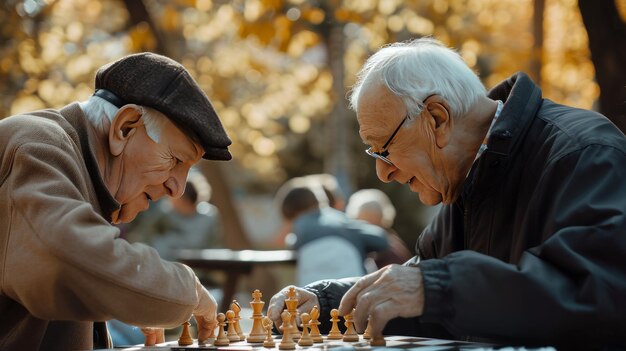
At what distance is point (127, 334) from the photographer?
5.02 metres

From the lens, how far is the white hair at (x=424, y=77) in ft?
11.4

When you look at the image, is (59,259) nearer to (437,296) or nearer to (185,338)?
(185,338)

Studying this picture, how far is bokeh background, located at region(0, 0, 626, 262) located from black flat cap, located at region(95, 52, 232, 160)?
310 centimetres

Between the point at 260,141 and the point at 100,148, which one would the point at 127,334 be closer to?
the point at 100,148

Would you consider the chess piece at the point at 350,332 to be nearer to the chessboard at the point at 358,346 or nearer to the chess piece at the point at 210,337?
the chessboard at the point at 358,346

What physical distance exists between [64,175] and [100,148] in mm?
526

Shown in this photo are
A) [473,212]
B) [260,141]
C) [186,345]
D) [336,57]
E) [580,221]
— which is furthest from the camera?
[260,141]

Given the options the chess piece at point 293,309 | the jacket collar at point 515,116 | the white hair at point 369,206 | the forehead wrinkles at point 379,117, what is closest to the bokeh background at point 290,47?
the white hair at point 369,206

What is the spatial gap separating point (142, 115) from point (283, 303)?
94 centimetres

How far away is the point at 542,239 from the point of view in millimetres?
3152

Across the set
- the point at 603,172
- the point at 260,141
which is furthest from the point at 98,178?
the point at 260,141

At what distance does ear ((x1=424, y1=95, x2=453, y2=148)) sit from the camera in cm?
349

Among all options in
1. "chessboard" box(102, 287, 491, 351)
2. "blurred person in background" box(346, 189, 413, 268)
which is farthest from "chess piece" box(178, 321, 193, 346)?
"blurred person in background" box(346, 189, 413, 268)

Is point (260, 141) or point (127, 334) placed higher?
point (127, 334)
